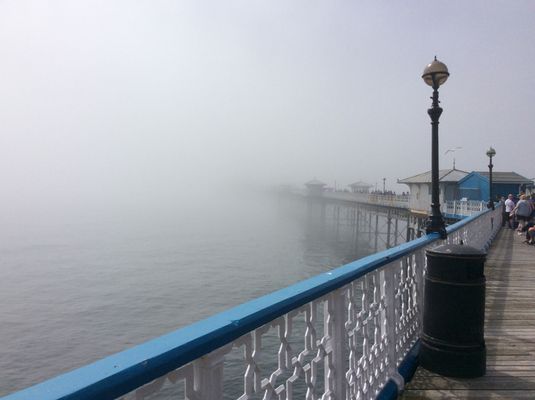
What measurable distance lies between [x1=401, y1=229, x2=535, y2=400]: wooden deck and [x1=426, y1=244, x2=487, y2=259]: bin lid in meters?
1.08

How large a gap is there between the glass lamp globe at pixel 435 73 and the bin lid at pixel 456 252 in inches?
105

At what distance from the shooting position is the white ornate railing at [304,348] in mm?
1162

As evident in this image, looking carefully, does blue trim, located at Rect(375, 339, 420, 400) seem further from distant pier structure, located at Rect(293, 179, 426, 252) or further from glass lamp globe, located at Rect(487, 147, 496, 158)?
distant pier structure, located at Rect(293, 179, 426, 252)

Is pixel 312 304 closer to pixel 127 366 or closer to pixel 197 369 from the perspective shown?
pixel 197 369

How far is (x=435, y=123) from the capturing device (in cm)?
580

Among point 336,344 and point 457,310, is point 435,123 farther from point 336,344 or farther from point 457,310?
point 336,344

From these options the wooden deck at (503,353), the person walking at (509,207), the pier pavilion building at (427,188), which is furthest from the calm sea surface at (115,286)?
the wooden deck at (503,353)

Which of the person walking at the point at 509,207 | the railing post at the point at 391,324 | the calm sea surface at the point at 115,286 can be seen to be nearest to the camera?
the railing post at the point at 391,324

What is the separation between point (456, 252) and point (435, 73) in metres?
2.79

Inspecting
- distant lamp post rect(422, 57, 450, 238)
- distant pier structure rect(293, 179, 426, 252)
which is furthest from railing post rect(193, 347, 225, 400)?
distant pier structure rect(293, 179, 426, 252)

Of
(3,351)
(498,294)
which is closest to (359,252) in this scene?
(3,351)

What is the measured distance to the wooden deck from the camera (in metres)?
3.58

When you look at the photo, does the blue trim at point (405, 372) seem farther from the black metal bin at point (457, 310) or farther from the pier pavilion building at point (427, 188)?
the pier pavilion building at point (427, 188)

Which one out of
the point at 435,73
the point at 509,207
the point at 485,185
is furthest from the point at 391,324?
the point at 485,185
